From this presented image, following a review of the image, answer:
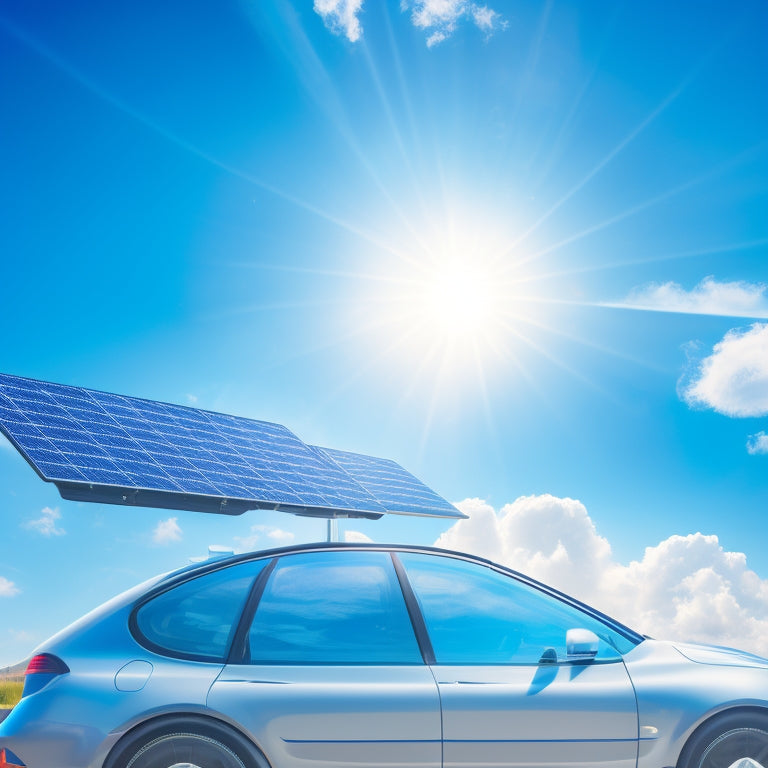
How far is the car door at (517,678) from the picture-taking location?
390cm

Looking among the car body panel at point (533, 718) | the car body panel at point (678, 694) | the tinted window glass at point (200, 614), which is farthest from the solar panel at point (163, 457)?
the car body panel at point (678, 694)

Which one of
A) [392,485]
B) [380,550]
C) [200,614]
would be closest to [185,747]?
[200,614]

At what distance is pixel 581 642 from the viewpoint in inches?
157

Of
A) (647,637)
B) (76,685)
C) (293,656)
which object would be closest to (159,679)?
(76,685)

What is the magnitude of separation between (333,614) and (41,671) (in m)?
1.56

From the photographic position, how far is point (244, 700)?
3.78 meters

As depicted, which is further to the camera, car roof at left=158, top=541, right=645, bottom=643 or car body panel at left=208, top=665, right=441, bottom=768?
car roof at left=158, top=541, right=645, bottom=643

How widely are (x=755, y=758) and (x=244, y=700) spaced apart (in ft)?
9.47

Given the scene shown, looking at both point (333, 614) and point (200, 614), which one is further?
point (333, 614)

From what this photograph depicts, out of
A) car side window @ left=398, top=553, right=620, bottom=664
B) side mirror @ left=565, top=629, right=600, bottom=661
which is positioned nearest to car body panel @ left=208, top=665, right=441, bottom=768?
car side window @ left=398, top=553, right=620, bottom=664

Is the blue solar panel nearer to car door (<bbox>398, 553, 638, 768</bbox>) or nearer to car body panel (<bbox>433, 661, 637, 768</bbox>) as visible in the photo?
car door (<bbox>398, 553, 638, 768</bbox>)

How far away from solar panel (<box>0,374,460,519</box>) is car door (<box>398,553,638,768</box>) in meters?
6.95

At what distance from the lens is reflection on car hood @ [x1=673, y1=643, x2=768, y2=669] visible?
173 inches

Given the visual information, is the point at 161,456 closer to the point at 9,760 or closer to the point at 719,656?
the point at 9,760
